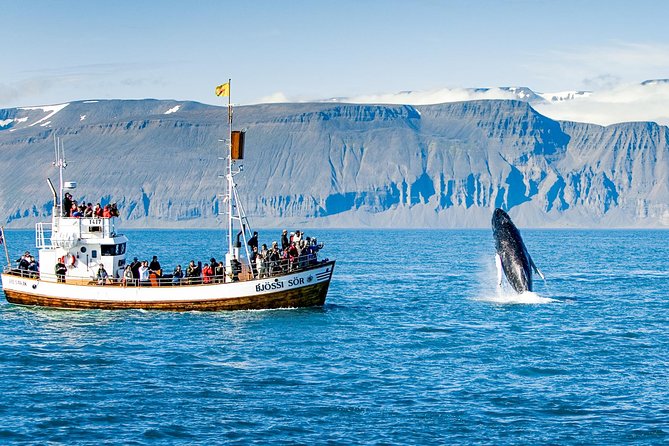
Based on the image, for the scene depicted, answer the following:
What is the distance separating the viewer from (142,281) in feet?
172

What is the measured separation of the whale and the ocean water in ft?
6.13

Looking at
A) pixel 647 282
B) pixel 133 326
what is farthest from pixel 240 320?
pixel 647 282

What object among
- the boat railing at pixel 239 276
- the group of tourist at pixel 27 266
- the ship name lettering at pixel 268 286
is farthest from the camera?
the group of tourist at pixel 27 266

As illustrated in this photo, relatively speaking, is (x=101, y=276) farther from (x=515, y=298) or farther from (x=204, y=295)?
(x=515, y=298)

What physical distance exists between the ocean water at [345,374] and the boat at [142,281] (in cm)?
82

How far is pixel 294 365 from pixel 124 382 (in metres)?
6.18

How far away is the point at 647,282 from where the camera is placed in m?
79.2

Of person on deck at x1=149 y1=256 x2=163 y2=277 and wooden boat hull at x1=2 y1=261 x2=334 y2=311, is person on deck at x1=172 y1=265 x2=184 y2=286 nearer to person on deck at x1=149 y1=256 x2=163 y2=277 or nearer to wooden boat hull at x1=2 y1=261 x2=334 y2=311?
wooden boat hull at x1=2 y1=261 x2=334 y2=311

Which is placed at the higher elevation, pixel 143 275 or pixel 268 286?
pixel 143 275

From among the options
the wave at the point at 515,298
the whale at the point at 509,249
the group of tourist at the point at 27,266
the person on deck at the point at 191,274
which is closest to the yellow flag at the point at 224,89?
the person on deck at the point at 191,274

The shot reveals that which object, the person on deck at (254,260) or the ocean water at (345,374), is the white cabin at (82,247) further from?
the person on deck at (254,260)

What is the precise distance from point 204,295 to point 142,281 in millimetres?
3258

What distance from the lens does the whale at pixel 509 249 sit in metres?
54.6

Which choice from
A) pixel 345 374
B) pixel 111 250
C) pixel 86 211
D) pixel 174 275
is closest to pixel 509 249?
pixel 174 275
